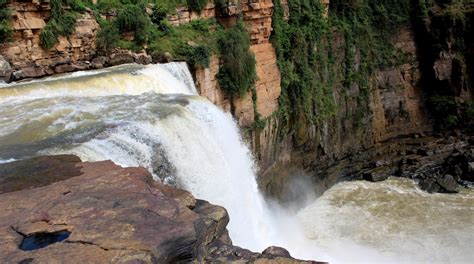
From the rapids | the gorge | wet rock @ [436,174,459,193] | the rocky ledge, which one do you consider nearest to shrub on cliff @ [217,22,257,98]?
the gorge

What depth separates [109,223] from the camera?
15.3 ft

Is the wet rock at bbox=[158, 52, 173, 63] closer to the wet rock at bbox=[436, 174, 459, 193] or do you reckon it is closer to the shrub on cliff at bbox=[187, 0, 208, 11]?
the shrub on cliff at bbox=[187, 0, 208, 11]

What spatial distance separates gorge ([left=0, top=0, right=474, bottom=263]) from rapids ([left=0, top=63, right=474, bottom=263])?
51 mm

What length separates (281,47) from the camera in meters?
18.2

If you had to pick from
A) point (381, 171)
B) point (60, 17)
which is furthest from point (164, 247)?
point (381, 171)

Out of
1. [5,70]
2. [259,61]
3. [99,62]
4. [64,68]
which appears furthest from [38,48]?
[259,61]

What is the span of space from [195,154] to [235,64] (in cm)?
622

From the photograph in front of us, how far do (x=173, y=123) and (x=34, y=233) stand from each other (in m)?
5.39

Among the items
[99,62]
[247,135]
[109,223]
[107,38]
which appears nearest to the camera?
[109,223]

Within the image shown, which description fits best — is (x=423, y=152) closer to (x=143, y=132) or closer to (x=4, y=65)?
(x=143, y=132)

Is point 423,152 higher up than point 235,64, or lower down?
lower down

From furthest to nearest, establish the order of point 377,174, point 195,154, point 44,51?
point 377,174 → point 44,51 → point 195,154

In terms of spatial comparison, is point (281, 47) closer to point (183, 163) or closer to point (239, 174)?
point (239, 174)

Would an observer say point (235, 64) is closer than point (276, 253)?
No
